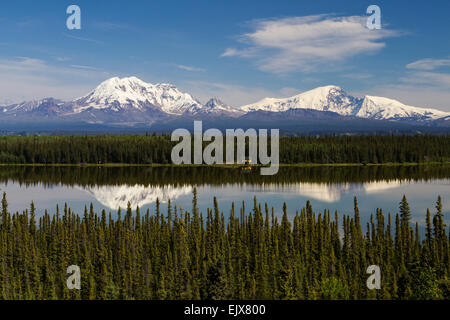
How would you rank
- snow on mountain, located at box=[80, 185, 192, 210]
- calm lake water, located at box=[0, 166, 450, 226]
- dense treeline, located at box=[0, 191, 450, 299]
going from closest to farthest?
dense treeline, located at box=[0, 191, 450, 299]
calm lake water, located at box=[0, 166, 450, 226]
snow on mountain, located at box=[80, 185, 192, 210]

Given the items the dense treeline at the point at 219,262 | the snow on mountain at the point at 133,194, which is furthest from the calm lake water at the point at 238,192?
the dense treeline at the point at 219,262

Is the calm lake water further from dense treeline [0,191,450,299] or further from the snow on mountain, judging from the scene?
dense treeline [0,191,450,299]

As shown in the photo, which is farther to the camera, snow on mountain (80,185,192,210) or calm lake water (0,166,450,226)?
snow on mountain (80,185,192,210)

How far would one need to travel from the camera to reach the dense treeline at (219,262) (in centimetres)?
6406

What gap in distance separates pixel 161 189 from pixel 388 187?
78.4 m

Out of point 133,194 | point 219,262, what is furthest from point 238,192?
point 219,262

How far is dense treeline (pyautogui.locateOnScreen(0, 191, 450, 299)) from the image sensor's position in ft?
210

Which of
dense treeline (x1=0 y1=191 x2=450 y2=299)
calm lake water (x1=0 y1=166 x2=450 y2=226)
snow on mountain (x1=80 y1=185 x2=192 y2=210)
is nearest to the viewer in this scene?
dense treeline (x1=0 y1=191 x2=450 y2=299)

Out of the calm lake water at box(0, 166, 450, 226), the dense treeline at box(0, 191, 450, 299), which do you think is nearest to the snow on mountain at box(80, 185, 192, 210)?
the calm lake water at box(0, 166, 450, 226)

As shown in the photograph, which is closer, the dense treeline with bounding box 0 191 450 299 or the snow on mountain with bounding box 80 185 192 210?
the dense treeline with bounding box 0 191 450 299

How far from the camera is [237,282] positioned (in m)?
68.6

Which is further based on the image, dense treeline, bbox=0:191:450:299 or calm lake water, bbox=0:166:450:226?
calm lake water, bbox=0:166:450:226

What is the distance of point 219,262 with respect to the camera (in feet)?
214

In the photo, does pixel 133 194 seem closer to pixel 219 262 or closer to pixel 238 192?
pixel 238 192
